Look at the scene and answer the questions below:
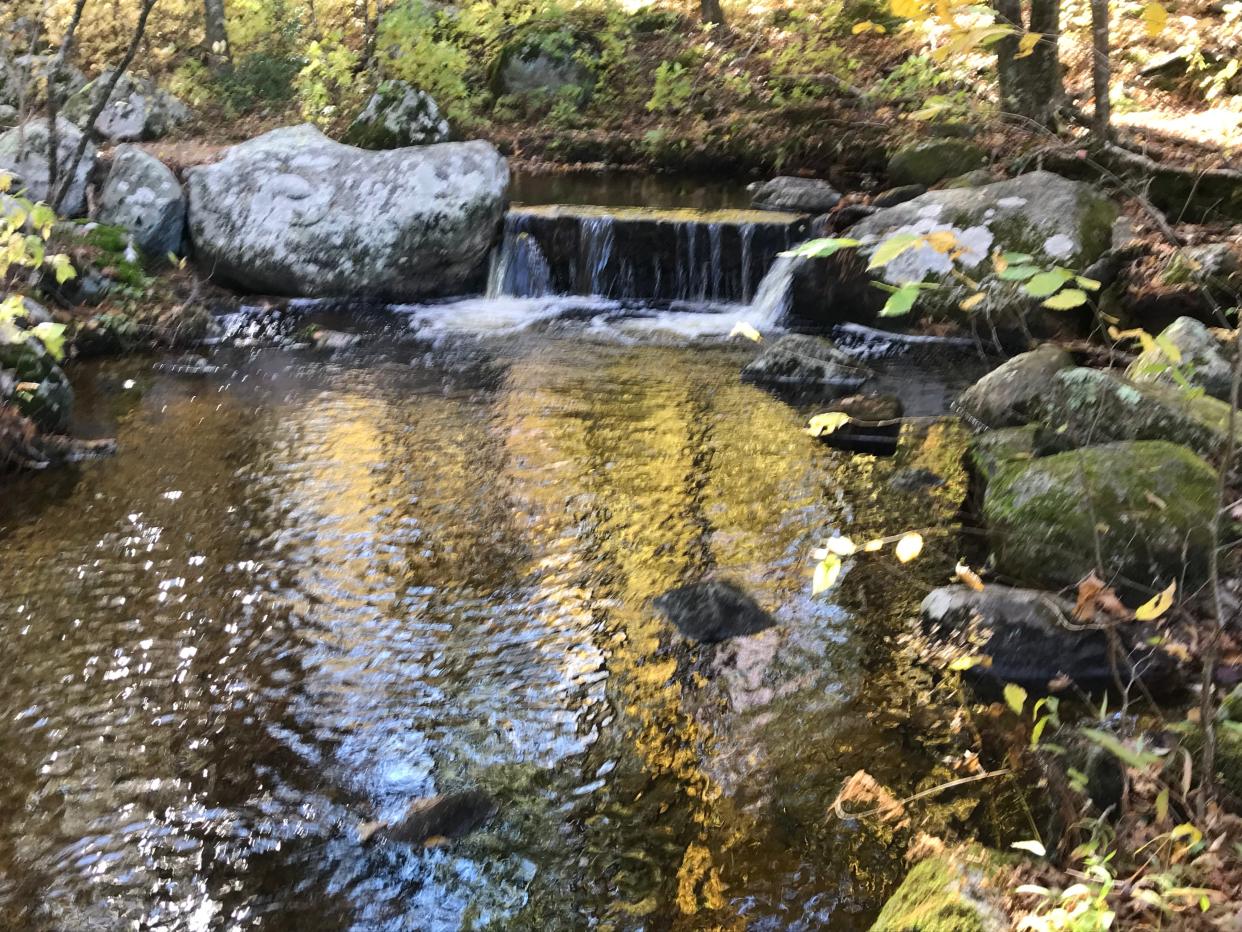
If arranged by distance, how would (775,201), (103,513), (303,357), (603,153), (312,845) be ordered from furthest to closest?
(603,153) → (775,201) → (303,357) → (103,513) → (312,845)

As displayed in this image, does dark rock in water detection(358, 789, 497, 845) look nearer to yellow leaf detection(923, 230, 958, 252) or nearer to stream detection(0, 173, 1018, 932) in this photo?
stream detection(0, 173, 1018, 932)

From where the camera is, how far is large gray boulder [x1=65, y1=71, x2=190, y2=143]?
1530 cm

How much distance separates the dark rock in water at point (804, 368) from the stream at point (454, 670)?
2.04 ft

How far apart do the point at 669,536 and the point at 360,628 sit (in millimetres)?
1794

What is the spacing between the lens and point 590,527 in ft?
18.5

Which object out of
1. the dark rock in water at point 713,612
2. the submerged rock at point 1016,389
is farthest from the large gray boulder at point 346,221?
the dark rock in water at point 713,612

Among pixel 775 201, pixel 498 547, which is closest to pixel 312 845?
pixel 498 547

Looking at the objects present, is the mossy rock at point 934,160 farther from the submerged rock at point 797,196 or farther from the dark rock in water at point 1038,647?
the dark rock in water at point 1038,647

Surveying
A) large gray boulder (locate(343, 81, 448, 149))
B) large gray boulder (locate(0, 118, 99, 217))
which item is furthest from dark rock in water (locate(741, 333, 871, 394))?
large gray boulder (locate(343, 81, 448, 149))

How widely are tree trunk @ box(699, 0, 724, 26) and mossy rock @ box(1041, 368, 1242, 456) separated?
17.7m

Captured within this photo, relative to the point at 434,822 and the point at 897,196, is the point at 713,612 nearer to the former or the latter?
the point at 434,822

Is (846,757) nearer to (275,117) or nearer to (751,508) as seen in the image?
(751,508)

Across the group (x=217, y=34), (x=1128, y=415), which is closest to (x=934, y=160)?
(x=1128, y=415)

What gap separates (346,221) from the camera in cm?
1062
